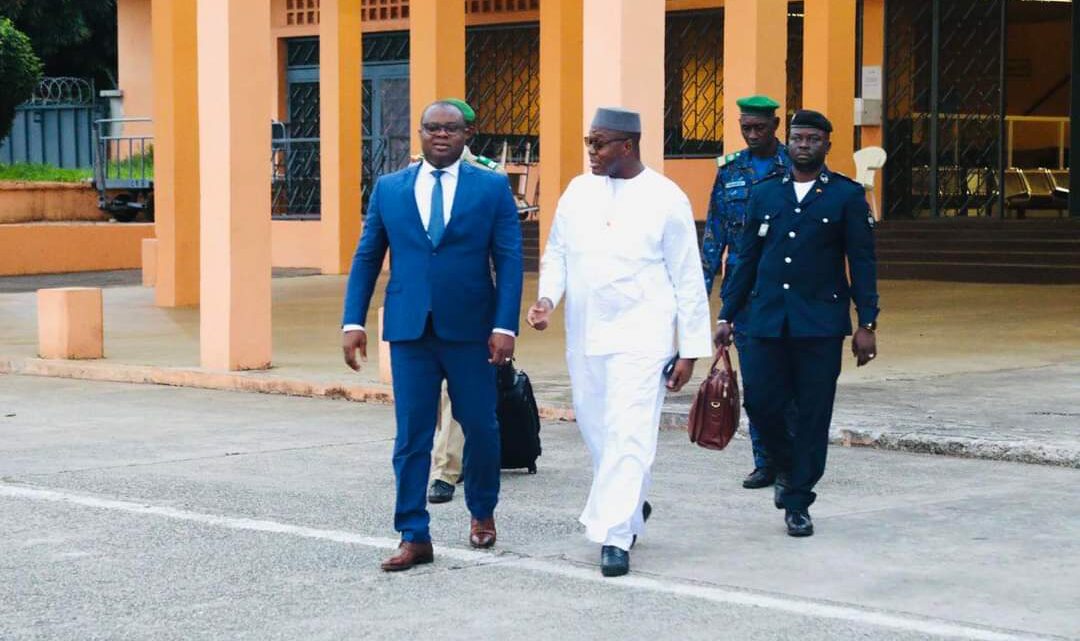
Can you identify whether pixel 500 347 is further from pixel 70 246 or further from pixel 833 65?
pixel 70 246

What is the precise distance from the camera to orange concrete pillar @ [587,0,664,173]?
12.1 metres

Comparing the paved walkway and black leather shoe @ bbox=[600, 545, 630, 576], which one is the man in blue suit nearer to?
black leather shoe @ bbox=[600, 545, 630, 576]

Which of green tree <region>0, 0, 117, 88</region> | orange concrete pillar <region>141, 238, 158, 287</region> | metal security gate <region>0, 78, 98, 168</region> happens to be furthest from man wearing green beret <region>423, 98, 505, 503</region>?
green tree <region>0, 0, 117, 88</region>

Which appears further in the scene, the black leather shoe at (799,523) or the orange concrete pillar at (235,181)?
the orange concrete pillar at (235,181)

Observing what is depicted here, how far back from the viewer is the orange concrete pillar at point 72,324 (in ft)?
50.4

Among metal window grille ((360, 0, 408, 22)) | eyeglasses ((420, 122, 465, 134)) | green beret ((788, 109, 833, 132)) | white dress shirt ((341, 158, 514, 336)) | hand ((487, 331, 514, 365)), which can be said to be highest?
metal window grille ((360, 0, 408, 22))

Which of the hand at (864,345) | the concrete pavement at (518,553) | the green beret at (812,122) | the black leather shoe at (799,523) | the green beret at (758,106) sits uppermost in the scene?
the green beret at (758,106)

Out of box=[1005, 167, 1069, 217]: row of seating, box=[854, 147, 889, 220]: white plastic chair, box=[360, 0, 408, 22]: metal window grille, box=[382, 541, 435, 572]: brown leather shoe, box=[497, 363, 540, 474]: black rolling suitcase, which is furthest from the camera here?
box=[360, 0, 408, 22]: metal window grille

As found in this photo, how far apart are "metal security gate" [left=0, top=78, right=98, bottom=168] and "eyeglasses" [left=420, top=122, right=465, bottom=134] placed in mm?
27041

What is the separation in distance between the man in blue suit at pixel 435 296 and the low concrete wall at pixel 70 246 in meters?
20.8

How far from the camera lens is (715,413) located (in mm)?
7746

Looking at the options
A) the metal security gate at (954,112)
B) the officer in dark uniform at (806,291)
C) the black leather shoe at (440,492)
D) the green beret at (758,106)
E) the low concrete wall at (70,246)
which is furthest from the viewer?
the low concrete wall at (70,246)

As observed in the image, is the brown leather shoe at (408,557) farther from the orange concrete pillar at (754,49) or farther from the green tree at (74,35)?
the green tree at (74,35)

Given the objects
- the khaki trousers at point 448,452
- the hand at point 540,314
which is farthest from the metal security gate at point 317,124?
the hand at point 540,314
